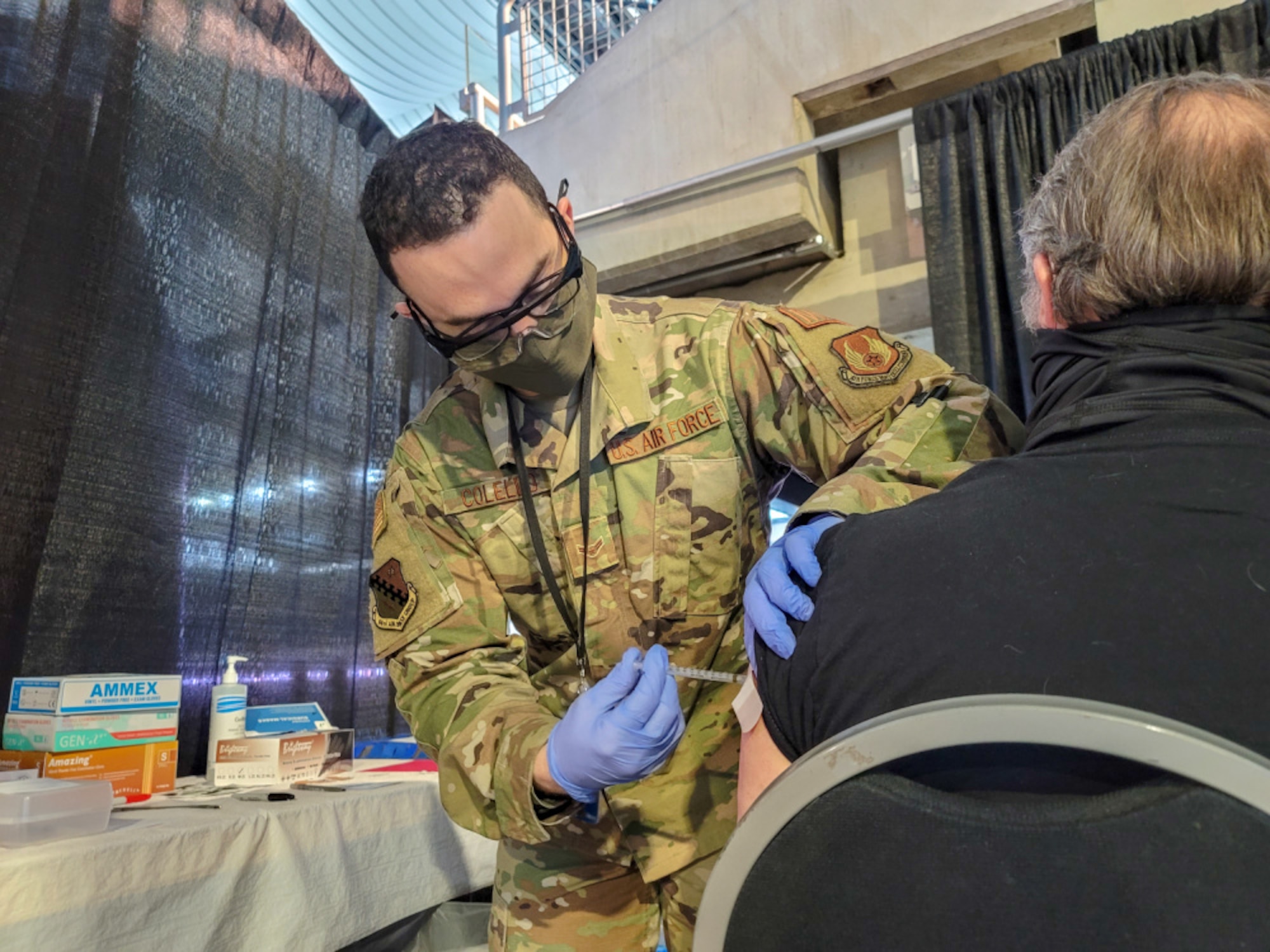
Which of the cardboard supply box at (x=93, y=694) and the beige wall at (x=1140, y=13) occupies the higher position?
the beige wall at (x=1140, y=13)

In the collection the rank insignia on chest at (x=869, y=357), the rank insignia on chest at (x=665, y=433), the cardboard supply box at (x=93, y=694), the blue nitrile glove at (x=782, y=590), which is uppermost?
the rank insignia on chest at (x=869, y=357)

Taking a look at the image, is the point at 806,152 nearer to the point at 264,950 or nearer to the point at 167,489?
the point at 167,489

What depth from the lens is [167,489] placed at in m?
1.86

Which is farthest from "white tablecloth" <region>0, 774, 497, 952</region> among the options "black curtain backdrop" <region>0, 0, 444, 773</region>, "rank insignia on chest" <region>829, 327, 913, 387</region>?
"rank insignia on chest" <region>829, 327, 913, 387</region>

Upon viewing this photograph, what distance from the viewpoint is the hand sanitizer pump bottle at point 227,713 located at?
5.65 feet

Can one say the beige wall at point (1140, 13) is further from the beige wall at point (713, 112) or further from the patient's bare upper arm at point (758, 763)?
the patient's bare upper arm at point (758, 763)

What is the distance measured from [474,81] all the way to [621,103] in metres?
1.00

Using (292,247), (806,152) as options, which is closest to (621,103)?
(806,152)

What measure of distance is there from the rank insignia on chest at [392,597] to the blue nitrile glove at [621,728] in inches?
13.9

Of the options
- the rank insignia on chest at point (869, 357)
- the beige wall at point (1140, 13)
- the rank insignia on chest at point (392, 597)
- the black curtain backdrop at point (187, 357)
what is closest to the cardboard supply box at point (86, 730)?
the black curtain backdrop at point (187, 357)

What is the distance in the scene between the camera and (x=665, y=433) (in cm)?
121

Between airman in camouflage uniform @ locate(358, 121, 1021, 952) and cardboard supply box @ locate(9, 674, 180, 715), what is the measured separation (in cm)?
59

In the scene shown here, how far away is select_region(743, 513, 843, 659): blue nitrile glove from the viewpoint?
2.21ft

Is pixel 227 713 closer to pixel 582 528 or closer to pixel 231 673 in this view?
pixel 231 673
